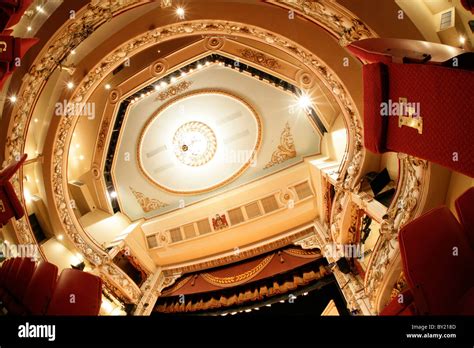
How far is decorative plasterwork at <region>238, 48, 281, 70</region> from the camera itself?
582 centimetres

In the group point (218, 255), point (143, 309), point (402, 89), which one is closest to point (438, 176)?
point (402, 89)

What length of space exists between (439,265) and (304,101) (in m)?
5.08

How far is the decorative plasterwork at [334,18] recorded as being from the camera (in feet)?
11.8

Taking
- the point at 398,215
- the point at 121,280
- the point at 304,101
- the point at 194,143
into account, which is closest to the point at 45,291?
the point at 121,280

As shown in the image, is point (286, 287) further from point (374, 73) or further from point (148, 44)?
point (148, 44)

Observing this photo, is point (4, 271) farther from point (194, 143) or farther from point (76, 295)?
point (194, 143)

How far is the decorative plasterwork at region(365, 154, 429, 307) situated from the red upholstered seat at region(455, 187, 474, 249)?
5.60 ft

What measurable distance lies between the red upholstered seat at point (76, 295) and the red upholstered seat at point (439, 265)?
8.59ft

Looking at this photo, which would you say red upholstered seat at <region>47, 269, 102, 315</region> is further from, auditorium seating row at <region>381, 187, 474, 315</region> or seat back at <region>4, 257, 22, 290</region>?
auditorium seating row at <region>381, 187, 474, 315</region>

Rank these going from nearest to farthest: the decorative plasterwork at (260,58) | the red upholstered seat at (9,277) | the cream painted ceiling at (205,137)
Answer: the red upholstered seat at (9,277) < the decorative plasterwork at (260,58) < the cream painted ceiling at (205,137)

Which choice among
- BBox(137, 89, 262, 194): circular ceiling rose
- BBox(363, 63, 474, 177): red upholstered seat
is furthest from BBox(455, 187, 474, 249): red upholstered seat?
BBox(137, 89, 262, 194): circular ceiling rose

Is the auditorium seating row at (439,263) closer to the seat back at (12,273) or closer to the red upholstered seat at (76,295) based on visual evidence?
the red upholstered seat at (76,295)

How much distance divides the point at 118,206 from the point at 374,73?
7085 millimetres

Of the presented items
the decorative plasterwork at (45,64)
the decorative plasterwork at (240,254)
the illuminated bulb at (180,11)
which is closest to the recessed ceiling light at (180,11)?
the illuminated bulb at (180,11)
